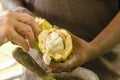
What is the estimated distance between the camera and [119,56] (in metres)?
0.95

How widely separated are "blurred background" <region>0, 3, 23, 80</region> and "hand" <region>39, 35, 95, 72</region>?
62cm

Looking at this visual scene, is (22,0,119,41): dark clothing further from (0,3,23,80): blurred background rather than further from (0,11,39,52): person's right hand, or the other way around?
(0,3,23,80): blurred background

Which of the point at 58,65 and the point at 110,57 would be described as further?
the point at 110,57

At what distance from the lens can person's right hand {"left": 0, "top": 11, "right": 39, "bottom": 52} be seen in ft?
2.46

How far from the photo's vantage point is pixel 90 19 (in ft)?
3.03

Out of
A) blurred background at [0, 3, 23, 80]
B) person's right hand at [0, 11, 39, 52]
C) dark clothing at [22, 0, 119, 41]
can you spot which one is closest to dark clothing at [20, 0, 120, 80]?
dark clothing at [22, 0, 119, 41]

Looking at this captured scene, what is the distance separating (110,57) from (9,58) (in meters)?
0.74

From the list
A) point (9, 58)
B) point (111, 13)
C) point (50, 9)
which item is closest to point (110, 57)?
point (111, 13)

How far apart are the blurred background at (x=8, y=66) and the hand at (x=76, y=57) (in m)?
0.62

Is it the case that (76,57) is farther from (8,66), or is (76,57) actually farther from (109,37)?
(8,66)

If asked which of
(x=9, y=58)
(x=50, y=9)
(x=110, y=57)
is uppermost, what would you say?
(x=50, y=9)

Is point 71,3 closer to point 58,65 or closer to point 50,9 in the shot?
point 50,9

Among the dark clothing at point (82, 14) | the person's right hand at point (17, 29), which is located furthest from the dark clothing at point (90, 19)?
the person's right hand at point (17, 29)

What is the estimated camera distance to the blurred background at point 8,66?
1.46m
